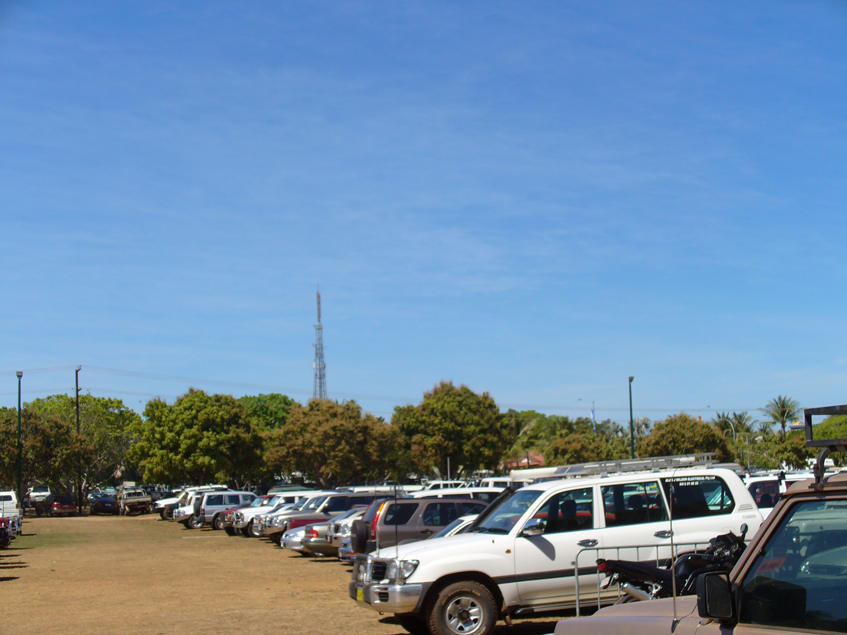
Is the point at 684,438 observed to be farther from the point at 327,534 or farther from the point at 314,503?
the point at 327,534

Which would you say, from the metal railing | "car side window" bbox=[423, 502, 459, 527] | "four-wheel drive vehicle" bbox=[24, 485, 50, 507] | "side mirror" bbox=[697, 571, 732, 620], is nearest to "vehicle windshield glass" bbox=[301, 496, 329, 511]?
"car side window" bbox=[423, 502, 459, 527]

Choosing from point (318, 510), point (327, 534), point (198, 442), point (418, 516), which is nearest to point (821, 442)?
point (418, 516)

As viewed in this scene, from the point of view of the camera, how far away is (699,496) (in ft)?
35.6

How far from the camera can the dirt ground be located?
39.7 ft

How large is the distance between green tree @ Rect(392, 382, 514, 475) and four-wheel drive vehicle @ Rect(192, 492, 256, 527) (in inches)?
863

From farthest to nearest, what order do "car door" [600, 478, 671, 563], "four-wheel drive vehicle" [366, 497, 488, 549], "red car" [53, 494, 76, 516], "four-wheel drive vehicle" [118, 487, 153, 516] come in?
"red car" [53, 494, 76, 516], "four-wheel drive vehicle" [118, 487, 153, 516], "four-wheel drive vehicle" [366, 497, 488, 549], "car door" [600, 478, 671, 563]

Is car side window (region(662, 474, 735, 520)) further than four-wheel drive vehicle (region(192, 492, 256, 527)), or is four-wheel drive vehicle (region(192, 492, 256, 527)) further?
four-wheel drive vehicle (region(192, 492, 256, 527))

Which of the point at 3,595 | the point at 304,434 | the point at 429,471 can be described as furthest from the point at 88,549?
the point at 429,471

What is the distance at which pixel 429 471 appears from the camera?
2489 inches

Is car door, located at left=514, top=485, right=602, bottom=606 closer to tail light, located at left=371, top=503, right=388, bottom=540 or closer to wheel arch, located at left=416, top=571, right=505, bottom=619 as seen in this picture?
wheel arch, located at left=416, top=571, right=505, bottom=619

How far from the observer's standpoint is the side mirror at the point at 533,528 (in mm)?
10281

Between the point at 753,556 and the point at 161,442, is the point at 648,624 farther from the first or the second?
the point at 161,442

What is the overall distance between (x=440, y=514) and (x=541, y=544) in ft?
24.8

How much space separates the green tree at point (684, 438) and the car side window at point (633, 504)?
40.5 m
